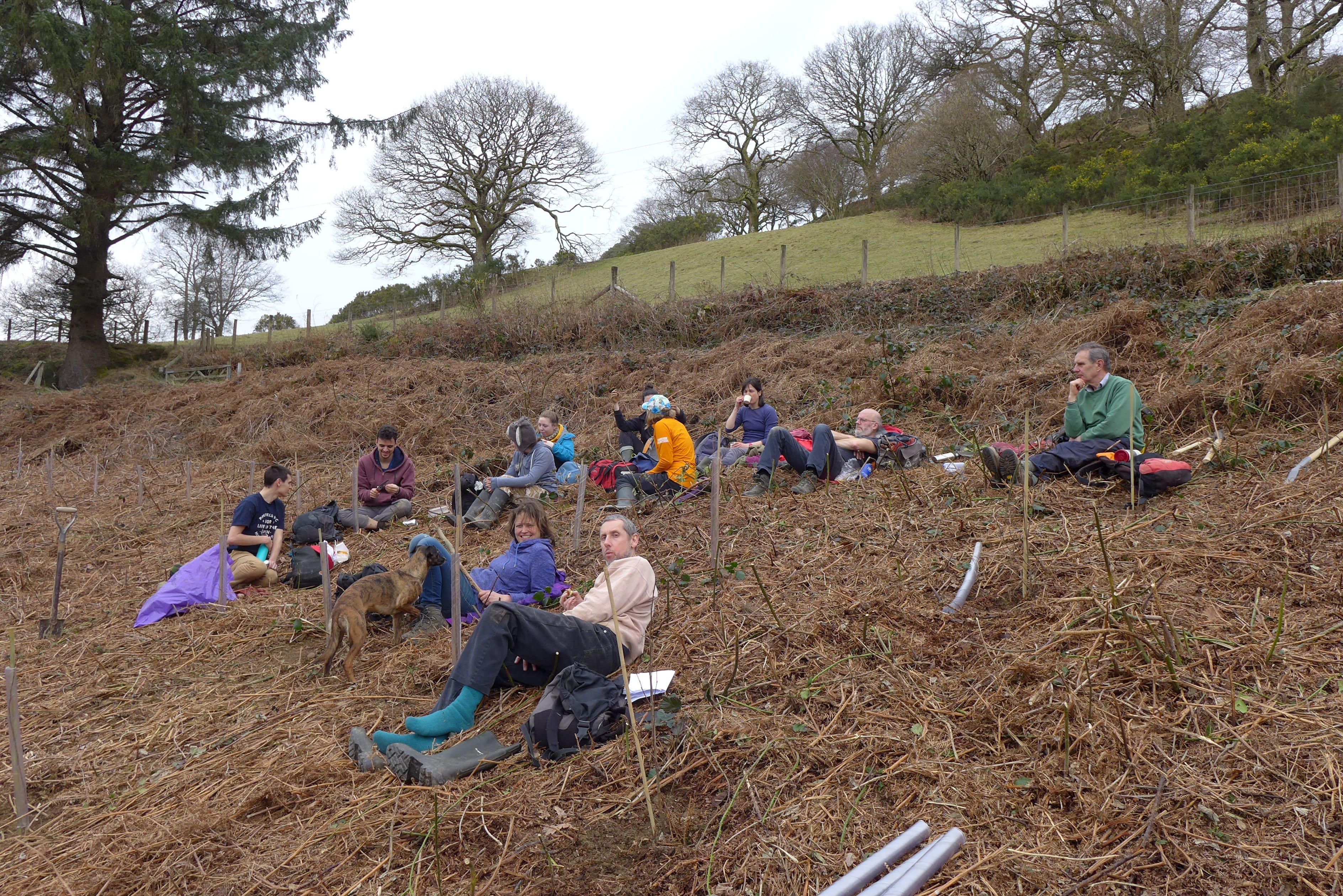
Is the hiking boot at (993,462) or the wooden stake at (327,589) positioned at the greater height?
the hiking boot at (993,462)

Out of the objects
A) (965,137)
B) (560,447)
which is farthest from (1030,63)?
(560,447)

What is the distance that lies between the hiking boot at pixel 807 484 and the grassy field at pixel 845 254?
8169mm

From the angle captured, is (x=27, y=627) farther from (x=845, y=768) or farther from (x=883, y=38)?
(x=883, y=38)

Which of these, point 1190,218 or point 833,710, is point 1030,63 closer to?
point 1190,218

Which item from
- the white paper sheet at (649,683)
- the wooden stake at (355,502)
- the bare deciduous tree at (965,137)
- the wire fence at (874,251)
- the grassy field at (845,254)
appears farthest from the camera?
the bare deciduous tree at (965,137)

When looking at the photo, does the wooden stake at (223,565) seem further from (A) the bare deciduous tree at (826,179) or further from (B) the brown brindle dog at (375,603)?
(A) the bare deciduous tree at (826,179)

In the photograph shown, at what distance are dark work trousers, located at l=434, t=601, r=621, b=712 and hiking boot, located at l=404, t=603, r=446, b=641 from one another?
1.10 m

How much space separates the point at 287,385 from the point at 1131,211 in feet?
51.9

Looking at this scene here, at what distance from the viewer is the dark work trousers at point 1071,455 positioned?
5.22 m

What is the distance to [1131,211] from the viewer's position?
47.1 ft

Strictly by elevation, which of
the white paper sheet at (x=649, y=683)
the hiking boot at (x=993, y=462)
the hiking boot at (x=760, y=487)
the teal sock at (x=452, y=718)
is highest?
the hiking boot at (x=993, y=462)

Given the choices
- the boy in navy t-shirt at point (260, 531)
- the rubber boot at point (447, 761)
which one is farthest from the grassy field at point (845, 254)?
the rubber boot at point (447, 761)

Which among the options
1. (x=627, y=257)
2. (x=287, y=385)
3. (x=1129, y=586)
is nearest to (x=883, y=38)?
(x=627, y=257)

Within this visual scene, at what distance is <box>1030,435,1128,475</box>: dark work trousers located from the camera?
5223 millimetres
